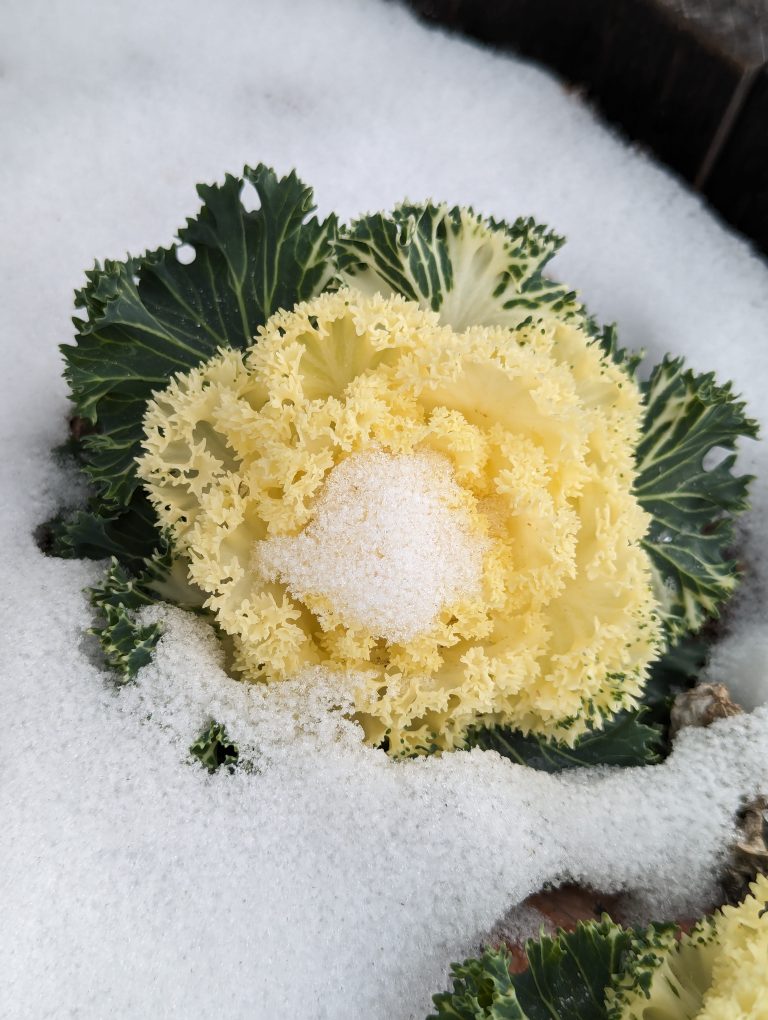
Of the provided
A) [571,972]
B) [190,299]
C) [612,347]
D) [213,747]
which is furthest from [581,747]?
[190,299]

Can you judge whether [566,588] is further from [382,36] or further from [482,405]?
[382,36]

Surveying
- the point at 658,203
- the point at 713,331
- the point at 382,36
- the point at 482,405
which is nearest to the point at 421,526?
the point at 482,405

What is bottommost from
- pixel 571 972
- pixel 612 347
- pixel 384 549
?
pixel 571 972

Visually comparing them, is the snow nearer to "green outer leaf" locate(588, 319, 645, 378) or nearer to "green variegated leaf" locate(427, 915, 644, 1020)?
"green variegated leaf" locate(427, 915, 644, 1020)

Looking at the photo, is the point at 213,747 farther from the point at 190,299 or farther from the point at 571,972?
the point at 190,299

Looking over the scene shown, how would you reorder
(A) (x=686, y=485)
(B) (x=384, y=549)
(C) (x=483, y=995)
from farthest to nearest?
(A) (x=686, y=485) < (B) (x=384, y=549) < (C) (x=483, y=995)

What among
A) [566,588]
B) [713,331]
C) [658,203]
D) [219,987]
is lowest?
[219,987]

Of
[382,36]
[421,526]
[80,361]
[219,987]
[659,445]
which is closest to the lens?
[219,987]
